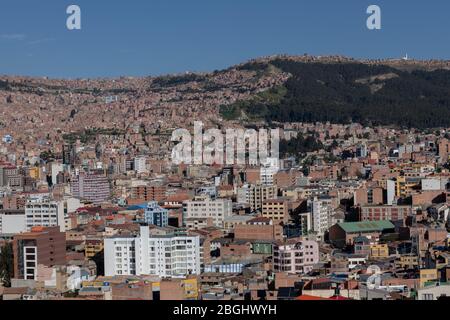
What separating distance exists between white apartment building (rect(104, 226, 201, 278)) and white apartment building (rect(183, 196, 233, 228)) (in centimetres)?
520

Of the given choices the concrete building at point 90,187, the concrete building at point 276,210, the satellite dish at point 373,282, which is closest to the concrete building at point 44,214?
the concrete building at point 276,210

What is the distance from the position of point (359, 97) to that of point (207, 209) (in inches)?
1167

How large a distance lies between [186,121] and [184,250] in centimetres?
2721

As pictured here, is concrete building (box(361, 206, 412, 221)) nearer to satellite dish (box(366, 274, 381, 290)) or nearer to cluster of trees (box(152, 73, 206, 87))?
satellite dish (box(366, 274, 381, 290))

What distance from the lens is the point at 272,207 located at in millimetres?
17766

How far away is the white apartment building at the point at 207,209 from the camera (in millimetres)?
17922

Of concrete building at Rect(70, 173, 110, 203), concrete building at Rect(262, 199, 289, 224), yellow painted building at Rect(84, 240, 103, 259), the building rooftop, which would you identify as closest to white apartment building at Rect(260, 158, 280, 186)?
concrete building at Rect(70, 173, 110, 203)

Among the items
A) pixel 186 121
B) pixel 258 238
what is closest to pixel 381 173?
pixel 258 238

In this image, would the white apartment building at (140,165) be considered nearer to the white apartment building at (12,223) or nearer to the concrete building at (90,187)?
the concrete building at (90,187)

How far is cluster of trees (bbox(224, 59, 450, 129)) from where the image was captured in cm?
4056

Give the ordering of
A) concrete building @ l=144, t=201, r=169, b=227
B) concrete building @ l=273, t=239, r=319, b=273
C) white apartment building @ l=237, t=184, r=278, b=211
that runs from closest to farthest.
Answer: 1. concrete building @ l=273, t=239, r=319, b=273
2. concrete building @ l=144, t=201, r=169, b=227
3. white apartment building @ l=237, t=184, r=278, b=211

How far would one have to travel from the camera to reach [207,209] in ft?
59.1

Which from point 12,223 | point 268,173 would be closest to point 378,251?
point 12,223
